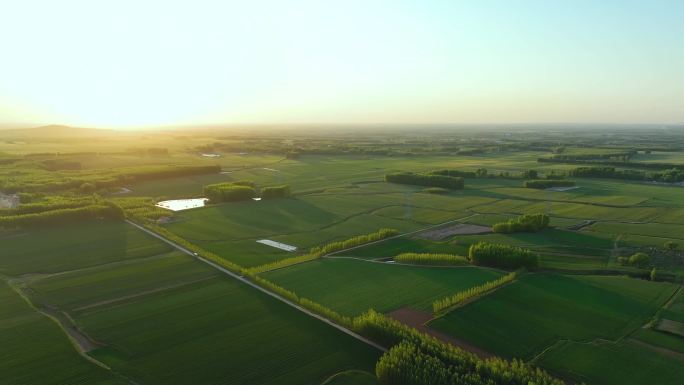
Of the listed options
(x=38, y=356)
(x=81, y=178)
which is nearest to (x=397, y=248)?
(x=38, y=356)

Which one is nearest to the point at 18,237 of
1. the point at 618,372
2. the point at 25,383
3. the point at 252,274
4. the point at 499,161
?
the point at 252,274

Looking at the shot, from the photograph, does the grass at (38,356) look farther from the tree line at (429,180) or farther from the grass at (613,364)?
the tree line at (429,180)

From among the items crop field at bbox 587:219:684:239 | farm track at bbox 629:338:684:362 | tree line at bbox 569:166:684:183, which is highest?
tree line at bbox 569:166:684:183

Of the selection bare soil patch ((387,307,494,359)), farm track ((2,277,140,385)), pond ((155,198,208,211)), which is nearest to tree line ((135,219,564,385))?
bare soil patch ((387,307,494,359))

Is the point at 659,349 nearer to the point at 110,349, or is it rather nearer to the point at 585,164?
the point at 110,349

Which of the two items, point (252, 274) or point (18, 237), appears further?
point (18, 237)

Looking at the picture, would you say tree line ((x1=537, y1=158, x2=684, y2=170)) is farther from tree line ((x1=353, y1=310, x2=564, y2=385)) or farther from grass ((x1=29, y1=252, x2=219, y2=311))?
grass ((x1=29, y1=252, x2=219, y2=311))
